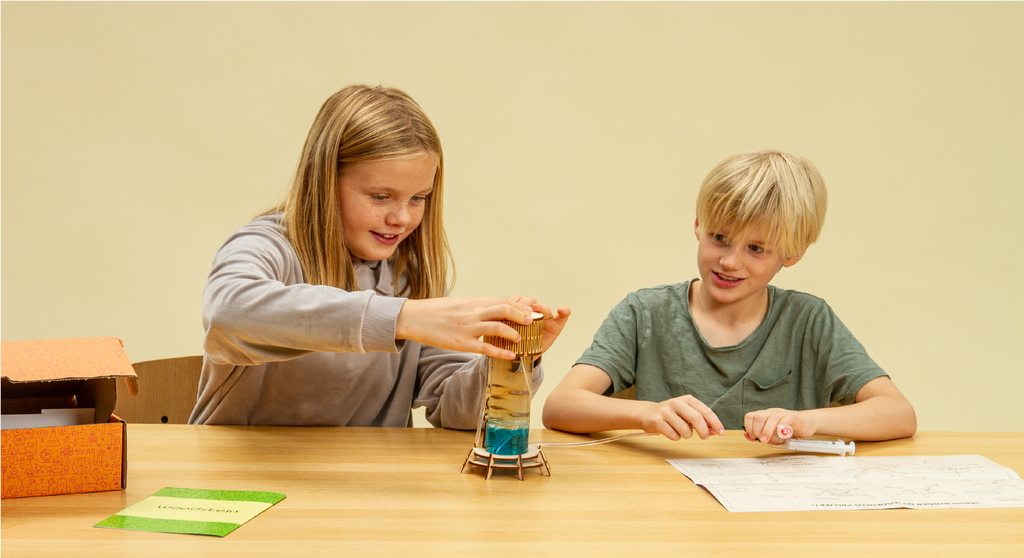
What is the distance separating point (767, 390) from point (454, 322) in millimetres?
816

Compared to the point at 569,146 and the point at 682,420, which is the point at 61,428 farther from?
the point at 569,146

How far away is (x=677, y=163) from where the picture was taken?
7.79ft

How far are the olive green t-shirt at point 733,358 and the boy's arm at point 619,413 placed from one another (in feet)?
0.55

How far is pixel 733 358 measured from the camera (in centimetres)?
145

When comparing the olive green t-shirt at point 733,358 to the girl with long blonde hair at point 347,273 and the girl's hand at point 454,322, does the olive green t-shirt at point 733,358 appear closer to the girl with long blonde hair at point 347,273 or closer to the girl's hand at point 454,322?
the girl with long blonde hair at point 347,273

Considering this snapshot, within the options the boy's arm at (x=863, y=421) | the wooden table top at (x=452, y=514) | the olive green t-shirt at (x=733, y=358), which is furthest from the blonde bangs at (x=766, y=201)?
the wooden table top at (x=452, y=514)

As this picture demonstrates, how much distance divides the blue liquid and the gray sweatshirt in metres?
0.12

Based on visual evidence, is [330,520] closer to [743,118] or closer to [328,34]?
[328,34]

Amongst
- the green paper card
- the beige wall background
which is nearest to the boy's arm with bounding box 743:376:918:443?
the green paper card

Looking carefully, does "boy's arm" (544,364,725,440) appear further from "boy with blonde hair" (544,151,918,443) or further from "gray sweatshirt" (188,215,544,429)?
"gray sweatshirt" (188,215,544,429)

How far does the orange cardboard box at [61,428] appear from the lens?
82cm

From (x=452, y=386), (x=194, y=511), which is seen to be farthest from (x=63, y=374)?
(x=452, y=386)

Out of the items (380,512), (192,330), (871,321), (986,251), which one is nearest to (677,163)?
(871,321)

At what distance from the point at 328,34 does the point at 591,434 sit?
1.59 m
